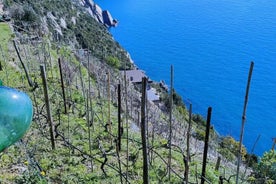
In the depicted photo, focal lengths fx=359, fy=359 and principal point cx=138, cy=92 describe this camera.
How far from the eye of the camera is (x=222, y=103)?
30.0 m

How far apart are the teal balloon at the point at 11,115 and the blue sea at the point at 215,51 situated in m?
22.1

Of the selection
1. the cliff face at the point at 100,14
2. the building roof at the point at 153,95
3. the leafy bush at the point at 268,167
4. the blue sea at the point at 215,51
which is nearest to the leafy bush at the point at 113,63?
the building roof at the point at 153,95

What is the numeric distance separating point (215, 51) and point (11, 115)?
1493 inches

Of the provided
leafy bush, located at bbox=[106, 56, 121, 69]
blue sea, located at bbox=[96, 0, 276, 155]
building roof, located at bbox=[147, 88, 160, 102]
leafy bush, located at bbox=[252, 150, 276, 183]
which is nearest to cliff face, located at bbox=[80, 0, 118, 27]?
blue sea, located at bbox=[96, 0, 276, 155]

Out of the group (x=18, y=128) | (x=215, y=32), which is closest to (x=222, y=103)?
(x=215, y=32)

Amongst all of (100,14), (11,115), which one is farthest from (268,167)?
(100,14)

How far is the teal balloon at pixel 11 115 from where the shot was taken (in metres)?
1.91

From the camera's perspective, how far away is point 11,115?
1.93 m

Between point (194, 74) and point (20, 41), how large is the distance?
2510 cm

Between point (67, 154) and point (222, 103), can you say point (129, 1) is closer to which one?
point (222, 103)

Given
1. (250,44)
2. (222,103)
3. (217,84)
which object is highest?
(250,44)

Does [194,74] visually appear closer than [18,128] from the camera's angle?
No

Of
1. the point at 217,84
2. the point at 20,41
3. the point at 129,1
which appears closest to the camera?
the point at 20,41

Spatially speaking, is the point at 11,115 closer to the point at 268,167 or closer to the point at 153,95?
the point at 268,167
